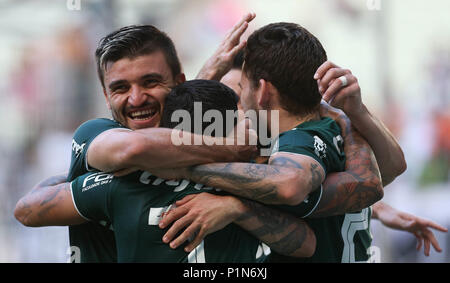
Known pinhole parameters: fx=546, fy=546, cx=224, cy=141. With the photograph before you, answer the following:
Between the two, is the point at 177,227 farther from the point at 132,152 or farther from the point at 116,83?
the point at 116,83

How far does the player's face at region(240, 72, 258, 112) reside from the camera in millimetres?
2773

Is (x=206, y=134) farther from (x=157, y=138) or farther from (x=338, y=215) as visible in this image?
(x=338, y=215)

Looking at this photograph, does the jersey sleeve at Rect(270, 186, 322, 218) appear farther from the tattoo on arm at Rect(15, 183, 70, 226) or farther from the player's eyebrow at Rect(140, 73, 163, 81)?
the tattoo on arm at Rect(15, 183, 70, 226)

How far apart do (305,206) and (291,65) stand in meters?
0.72

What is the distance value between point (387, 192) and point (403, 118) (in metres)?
2.04

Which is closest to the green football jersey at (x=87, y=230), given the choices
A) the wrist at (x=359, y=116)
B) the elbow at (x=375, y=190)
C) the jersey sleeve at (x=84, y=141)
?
the jersey sleeve at (x=84, y=141)

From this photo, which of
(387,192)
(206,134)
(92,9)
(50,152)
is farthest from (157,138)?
(50,152)

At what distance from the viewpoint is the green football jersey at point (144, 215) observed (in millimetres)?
2275

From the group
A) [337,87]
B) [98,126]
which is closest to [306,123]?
[337,87]

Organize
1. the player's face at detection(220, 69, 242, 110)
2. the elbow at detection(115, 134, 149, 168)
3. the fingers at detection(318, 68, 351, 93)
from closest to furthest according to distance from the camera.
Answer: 1. the elbow at detection(115, 134, 149, 168)
2. the fingers at detection(318, 68, 351, 93)
3. the player's face at detection(220, 69, 242, 110)

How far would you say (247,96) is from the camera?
2812mm

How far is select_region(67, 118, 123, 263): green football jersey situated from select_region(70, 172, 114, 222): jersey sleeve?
10 cm

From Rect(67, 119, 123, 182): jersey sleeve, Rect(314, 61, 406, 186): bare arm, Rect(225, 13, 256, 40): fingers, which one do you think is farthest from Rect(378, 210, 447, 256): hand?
Rect(67, 119, 123, 182): jersey sleeve

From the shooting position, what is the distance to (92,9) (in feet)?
23.9
